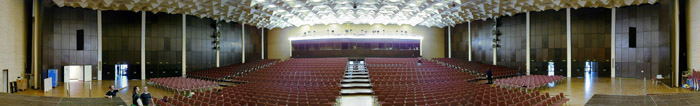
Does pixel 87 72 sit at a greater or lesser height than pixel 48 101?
greater

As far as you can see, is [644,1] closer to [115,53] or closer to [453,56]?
[453,56]

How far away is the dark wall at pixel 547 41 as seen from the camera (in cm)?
2122

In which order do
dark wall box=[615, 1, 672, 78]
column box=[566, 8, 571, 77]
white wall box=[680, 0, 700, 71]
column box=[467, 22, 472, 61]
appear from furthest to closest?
column box=[467, 22, 472, 61]
column box=[566, 8, 571, 77]
dark wall box=[615, 1, 672, 78]
white wall box=[680, 0, 700, 71]

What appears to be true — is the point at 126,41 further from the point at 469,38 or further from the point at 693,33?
the point at 693,33

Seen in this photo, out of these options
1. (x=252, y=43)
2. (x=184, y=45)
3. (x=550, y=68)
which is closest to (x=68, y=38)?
(x=184, y=45)

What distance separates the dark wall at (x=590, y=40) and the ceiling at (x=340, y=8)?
4.06ft

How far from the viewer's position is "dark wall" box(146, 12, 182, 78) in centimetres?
2109

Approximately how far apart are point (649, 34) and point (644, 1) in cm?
174

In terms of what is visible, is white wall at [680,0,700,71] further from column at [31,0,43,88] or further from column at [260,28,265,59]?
column at [260,28,265,59]

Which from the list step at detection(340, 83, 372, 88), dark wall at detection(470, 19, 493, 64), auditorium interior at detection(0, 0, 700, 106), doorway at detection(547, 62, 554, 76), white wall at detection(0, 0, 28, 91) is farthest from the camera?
dark wall at detection(470, 19, 493, 64)

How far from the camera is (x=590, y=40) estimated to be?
2044 centimetres

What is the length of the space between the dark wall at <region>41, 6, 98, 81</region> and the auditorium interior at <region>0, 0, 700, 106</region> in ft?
0.17

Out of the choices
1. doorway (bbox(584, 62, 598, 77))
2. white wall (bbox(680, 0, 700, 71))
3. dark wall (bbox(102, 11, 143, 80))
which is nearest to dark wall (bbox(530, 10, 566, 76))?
doorway (bbox(584, 62, 598, 77))

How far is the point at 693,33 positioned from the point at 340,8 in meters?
16.6
